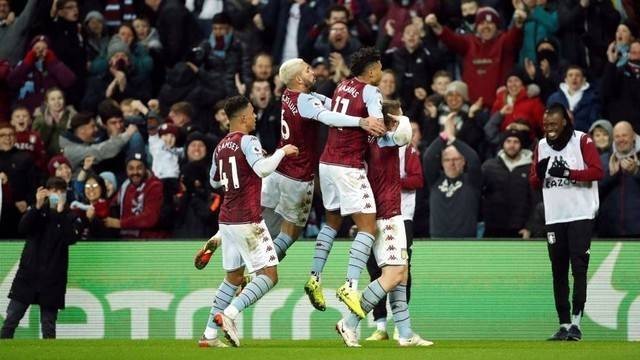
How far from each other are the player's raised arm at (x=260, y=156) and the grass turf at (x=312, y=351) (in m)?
1.88

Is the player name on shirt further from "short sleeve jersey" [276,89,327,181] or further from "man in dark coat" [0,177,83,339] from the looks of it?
"man in dark coat" [0,177,83,339]

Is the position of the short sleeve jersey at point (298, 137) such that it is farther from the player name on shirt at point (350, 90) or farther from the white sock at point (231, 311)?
the white sock at point (231, 311)

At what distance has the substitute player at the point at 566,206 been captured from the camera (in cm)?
1884

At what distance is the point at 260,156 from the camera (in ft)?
53.8

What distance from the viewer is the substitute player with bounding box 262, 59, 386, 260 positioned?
17500 millimetres

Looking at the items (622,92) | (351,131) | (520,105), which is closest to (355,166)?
(351,131)

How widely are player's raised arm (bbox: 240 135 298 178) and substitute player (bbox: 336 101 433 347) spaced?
1.20 m

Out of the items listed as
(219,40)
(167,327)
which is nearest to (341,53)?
(219,40)

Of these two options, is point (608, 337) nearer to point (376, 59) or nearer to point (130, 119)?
point (376, 59)

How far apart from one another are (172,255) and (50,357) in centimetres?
590

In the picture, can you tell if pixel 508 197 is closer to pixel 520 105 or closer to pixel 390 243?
pixel 520 105

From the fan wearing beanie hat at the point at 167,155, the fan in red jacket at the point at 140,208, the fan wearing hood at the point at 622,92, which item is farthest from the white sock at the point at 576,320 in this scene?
the fan wearing beanie hat at the point at 167,155

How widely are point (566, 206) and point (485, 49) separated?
6.07 meters

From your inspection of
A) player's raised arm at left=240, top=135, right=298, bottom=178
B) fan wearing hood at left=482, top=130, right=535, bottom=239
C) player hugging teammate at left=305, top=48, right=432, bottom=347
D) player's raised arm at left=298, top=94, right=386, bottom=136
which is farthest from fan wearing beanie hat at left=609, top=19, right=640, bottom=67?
player's raised arm at left=240, top=135, right=298, bottom=178
